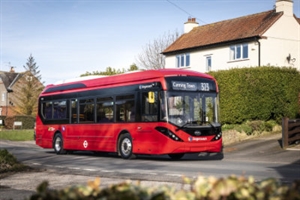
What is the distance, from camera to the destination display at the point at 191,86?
1772 cm

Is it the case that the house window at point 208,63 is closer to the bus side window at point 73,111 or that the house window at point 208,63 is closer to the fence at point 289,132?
the fence at point 289,132

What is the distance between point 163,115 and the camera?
17.4 meters

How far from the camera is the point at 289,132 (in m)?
23.1

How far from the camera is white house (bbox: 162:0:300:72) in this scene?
37.3m

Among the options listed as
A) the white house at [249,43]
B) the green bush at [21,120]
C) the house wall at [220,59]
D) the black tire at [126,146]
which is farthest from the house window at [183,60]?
the green bush at [21,120]

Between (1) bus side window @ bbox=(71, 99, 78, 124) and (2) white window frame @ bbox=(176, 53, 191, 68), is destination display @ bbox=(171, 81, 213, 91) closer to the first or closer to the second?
(1) bus side window @ bbox=(71, 99, 78, 124)

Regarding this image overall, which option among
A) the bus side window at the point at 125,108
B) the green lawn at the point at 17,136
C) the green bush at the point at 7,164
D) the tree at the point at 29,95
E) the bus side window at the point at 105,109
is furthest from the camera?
the tree at the point at 29,95

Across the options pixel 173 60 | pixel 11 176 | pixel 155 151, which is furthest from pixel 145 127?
pixel 173 60

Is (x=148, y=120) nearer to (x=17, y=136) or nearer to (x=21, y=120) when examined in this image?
(x=17, y=136)

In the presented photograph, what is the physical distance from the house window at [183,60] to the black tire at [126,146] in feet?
82.6

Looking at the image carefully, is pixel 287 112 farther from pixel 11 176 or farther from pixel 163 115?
pixel 11 176

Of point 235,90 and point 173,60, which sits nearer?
point 235,90

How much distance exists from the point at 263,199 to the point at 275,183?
1.10 feet

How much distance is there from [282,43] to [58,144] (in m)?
21.3
